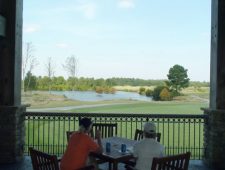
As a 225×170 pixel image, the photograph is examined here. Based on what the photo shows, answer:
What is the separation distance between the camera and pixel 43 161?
140 inches

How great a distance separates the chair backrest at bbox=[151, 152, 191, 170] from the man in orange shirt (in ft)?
2.98

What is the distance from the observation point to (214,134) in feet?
21.6

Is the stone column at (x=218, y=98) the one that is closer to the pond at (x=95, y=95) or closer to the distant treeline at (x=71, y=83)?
the distant treeline at (x=71, y=83)

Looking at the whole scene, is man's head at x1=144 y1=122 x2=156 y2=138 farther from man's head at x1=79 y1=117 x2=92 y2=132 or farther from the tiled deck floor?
the tiled deck floor

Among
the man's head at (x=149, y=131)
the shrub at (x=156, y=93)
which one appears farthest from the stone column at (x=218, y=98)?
the shrub at (x=156, y=93)

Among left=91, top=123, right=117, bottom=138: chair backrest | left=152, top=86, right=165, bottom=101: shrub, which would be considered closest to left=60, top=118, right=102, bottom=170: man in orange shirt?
left=91, top=123, right=117, bottom=138: chair backrest

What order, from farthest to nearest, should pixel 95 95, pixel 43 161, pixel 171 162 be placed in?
pixel 95 95
pixel 43 161
pixel 171 162

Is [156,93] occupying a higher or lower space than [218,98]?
lower

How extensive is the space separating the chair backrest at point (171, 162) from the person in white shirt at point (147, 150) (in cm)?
31

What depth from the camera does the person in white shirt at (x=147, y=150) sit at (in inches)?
148

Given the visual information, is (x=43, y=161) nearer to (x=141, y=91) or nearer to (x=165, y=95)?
(x=141, y=91)

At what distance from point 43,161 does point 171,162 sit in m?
1.20
